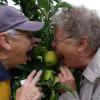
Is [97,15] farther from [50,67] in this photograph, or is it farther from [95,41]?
[50,67]

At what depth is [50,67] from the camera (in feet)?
8.47

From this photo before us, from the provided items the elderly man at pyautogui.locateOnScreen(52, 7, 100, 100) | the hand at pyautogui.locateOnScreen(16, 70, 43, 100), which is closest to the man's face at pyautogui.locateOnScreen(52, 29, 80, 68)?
the elderly man at pyautogui.locateOnScreen(52, 7, 100, 100)

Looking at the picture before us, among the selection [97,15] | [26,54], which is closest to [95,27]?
[97,15]

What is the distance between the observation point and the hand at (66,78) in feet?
8.30

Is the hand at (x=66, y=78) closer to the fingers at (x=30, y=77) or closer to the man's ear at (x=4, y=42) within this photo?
the fingers at (x=30, y=77)

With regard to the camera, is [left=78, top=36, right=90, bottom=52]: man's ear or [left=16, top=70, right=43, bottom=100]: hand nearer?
[left=16, top=70, right=43, bottom=100]: hand

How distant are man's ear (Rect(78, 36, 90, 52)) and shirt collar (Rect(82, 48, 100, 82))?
8cm

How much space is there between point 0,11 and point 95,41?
1.92 feet

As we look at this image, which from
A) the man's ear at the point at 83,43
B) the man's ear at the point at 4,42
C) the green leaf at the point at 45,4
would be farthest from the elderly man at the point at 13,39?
the man's ear at the point at 83,43

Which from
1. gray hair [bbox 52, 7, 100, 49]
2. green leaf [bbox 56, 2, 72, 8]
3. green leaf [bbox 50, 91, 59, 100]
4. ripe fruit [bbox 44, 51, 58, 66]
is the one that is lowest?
green leaf [bbox 50, 91, 59, 100]

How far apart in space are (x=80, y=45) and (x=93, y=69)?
0.16 meters

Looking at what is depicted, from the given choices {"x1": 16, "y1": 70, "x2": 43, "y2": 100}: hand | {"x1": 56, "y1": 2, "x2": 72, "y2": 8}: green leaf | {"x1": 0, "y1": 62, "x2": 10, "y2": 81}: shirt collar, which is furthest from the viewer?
{"x1": 56, "y1": 2, "x2": 72, "y2": 8}: green leaf

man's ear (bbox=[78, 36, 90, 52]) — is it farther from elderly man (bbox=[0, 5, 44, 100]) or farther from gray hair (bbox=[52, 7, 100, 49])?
elderly man (bbox=[0, 5, 44, 100])

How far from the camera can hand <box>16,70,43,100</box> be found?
2.40 m
